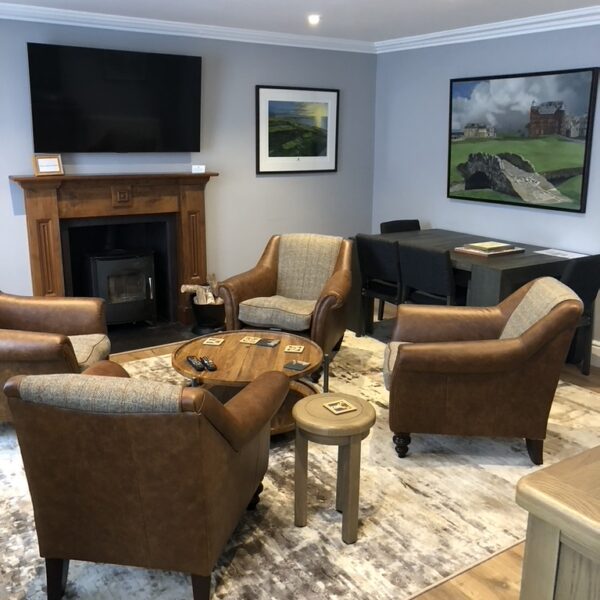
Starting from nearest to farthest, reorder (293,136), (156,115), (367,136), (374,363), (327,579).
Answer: (327,579) < (374,363) < (156,115) < (293,136) < (367,136)

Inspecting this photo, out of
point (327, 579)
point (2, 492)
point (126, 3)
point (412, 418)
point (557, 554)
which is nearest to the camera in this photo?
point (557, 554)

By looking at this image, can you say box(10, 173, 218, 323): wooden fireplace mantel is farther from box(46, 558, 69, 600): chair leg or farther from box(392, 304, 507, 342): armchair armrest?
box(46, 558, 69, 600): chair leg

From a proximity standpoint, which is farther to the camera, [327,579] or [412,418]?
[412,418]

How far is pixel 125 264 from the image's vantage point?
5.22 meters

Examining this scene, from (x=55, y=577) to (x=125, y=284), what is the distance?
10.8 ft

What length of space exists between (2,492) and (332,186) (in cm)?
416

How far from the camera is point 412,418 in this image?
125 inches

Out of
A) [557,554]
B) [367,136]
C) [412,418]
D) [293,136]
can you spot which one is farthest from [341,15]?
[557,554]

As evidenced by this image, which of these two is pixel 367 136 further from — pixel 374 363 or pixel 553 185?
pixel 374 363

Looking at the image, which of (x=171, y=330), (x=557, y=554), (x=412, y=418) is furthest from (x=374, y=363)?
(x=557, y=554)

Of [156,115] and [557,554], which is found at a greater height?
[156,115]

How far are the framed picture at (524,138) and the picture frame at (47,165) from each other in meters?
3.21

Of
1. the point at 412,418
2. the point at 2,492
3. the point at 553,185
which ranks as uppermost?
the point at 553,185

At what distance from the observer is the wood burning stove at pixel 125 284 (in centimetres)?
513
